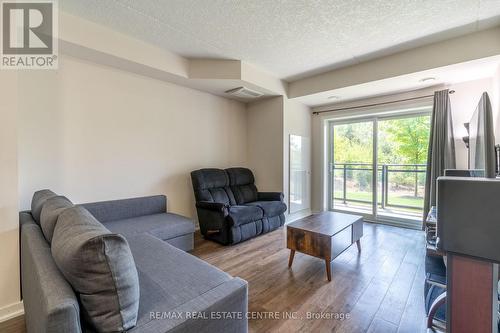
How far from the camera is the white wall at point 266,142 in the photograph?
166 inches

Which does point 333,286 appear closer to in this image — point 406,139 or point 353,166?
point 353,166

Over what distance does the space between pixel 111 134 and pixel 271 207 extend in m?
2.54

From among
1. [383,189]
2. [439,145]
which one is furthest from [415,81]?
[383,189]

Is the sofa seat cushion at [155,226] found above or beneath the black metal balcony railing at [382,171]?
beneath

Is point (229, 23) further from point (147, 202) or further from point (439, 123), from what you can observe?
point (439, 123)

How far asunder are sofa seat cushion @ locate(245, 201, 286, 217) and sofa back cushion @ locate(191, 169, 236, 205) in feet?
1.48

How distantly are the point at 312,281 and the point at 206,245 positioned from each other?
155 centimetres

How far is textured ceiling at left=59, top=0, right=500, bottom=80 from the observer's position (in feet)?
7.06

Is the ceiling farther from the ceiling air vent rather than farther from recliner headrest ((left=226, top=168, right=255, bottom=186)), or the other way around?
recliner headrest ((left=226, top=168, right=255, bottom=186))

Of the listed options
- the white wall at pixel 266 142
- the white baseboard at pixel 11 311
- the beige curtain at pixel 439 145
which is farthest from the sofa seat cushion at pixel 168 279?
the beige curtain at pixel 439 145

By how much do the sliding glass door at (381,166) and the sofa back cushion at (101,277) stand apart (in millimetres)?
4474

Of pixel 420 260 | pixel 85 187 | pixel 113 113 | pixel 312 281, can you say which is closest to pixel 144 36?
pixel 113 113

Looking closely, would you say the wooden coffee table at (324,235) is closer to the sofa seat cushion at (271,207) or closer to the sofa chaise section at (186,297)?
the sofa seat cushion at (271,207)

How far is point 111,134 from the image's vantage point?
2.94m
